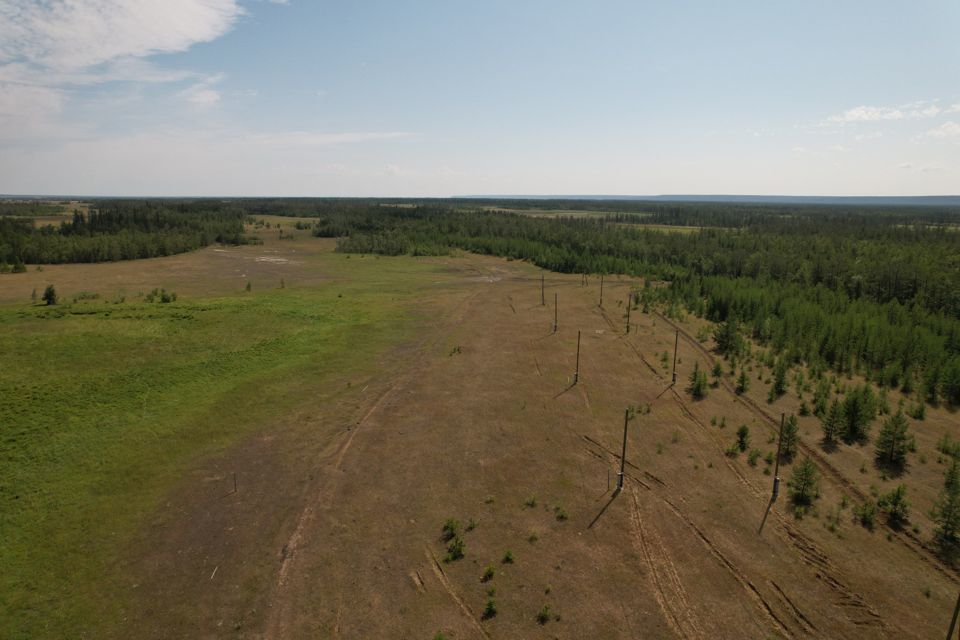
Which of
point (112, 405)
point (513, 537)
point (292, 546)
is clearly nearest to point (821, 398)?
point (513, 537)

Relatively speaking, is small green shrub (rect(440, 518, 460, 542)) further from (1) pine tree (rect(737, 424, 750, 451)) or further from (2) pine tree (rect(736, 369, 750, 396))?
(2) pine tree (rect(736, 369, 750, 396))

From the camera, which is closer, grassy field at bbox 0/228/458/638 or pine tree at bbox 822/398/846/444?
grassy field at bbox 0/228/458/638

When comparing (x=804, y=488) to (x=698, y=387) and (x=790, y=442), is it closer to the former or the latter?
(x=790, y=442)

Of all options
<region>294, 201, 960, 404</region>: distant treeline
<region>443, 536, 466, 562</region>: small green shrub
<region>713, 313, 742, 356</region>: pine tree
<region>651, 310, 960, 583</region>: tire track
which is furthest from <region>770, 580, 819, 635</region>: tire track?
<region>713, 313, 742, 356</region>: pine tree

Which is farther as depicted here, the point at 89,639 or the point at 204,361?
the point at 204,361

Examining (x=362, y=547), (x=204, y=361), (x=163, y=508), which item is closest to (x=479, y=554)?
(x=362, y=547)

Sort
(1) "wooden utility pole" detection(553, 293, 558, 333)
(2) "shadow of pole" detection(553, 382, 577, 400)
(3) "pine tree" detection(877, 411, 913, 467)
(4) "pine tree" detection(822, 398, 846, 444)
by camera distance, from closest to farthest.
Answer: (3) "pine tree" detection(877, 411, 913, 467)
(4) "pine tree" detection(822, 398, 846, 444)
(2) "shadow of pole" detection(553, 382, 577, 400)
(1) "wooden utility pole" detection(553, 293, 558, 333)

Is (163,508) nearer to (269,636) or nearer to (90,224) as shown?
(269,636)
